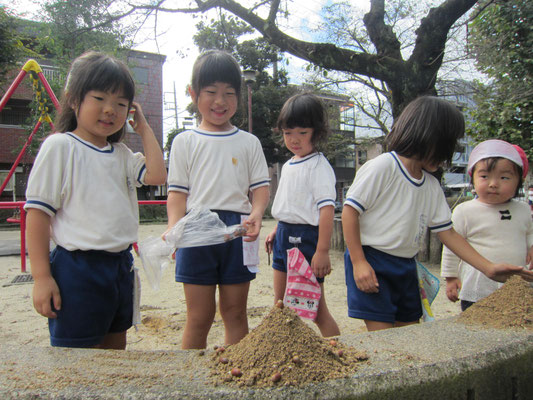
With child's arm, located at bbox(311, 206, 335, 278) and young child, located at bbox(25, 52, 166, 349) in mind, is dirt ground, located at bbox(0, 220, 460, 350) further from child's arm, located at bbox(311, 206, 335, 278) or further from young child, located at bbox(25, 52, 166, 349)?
child's arm, located at bbox(311, 206, 335, 278)

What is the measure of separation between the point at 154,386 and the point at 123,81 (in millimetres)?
1124

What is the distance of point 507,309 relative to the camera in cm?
134

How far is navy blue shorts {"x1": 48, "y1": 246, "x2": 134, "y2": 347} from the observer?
4.38 ft

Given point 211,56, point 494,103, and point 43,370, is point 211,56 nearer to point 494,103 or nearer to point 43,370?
point 43,370

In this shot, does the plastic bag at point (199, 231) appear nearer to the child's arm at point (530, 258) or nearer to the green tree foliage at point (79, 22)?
the child's arm at point (530, 258)

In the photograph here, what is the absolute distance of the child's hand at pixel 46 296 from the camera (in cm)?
128

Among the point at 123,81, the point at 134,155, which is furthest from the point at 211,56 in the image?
the point at 134,155

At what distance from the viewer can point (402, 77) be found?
201 inches

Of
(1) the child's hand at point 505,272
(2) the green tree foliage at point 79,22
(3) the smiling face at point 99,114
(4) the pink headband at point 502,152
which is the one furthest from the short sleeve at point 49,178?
(2) the green tree foliage at point 79,22

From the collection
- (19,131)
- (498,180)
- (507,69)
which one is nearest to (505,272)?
(498,180)

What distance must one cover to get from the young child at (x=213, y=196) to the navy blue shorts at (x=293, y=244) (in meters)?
0.45

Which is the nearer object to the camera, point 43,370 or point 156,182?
point 43,370

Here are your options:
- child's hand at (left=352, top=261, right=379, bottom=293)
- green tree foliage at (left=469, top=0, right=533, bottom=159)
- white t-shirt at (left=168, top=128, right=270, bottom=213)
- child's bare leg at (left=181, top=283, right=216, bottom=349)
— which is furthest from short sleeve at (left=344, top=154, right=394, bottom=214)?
green tree foliage at (left=469, top=0, right=533, bottom=159)

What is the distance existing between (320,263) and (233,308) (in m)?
0.56
